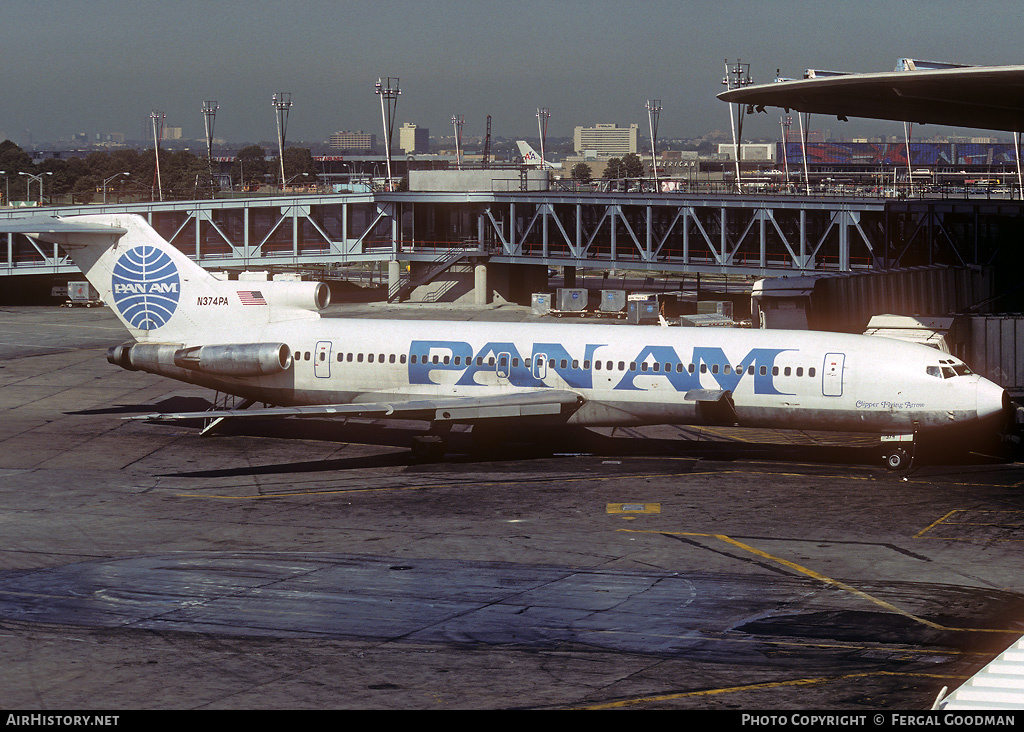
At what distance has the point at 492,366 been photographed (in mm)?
40375

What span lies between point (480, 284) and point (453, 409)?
172 feet

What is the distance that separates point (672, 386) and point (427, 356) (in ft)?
28.6

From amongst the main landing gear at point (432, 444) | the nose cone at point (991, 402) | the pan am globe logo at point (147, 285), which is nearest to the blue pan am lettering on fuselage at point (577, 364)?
the main landing gear at point (432, 444)

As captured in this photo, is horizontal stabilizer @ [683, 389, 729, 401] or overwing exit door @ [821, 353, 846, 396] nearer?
overwing exit door @ [821, 353, 846, 396]

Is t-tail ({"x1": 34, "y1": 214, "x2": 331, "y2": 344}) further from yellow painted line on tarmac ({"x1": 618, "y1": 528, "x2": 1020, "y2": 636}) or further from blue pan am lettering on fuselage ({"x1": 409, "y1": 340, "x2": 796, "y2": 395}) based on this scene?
yellow painted line on tarmac ({"x1": 618, "y1": 528, "x2": 1020, "y2": 636})

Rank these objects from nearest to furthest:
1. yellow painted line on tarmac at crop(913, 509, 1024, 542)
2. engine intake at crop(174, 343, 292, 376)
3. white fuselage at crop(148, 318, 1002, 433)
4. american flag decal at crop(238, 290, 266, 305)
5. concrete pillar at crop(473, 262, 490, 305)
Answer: yellow painted line on tarmac at crop(913, 509, 1024, 542) < white fuselage at crop(148, 318, 1002, 433) < engine intake at crop(174, 343, 292, 376) < american flag decal at crop(238, 290, 266, 305) < concrete pillar at crop(473, 262, 490, 305)

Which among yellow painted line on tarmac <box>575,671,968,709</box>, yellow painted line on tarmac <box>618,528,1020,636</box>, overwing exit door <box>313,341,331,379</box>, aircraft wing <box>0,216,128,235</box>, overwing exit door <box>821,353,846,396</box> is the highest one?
aircraft wing <box>0,216,128,235</box>

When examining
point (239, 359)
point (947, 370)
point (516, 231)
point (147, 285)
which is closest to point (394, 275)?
point (516, 231)

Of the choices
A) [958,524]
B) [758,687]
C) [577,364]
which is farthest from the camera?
[577,364]

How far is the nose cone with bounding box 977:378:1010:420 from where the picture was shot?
119 feet

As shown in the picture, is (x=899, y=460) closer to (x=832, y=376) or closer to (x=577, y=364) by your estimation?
(x=832, y=376)

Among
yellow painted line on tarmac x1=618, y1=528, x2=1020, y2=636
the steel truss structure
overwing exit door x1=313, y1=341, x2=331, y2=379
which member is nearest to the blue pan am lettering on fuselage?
overwing exit door x1=313, y1=341, x2=331, y2=379

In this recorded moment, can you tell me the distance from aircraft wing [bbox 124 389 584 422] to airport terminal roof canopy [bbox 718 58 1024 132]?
48.0ft

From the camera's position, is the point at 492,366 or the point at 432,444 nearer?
the point at 432,444
